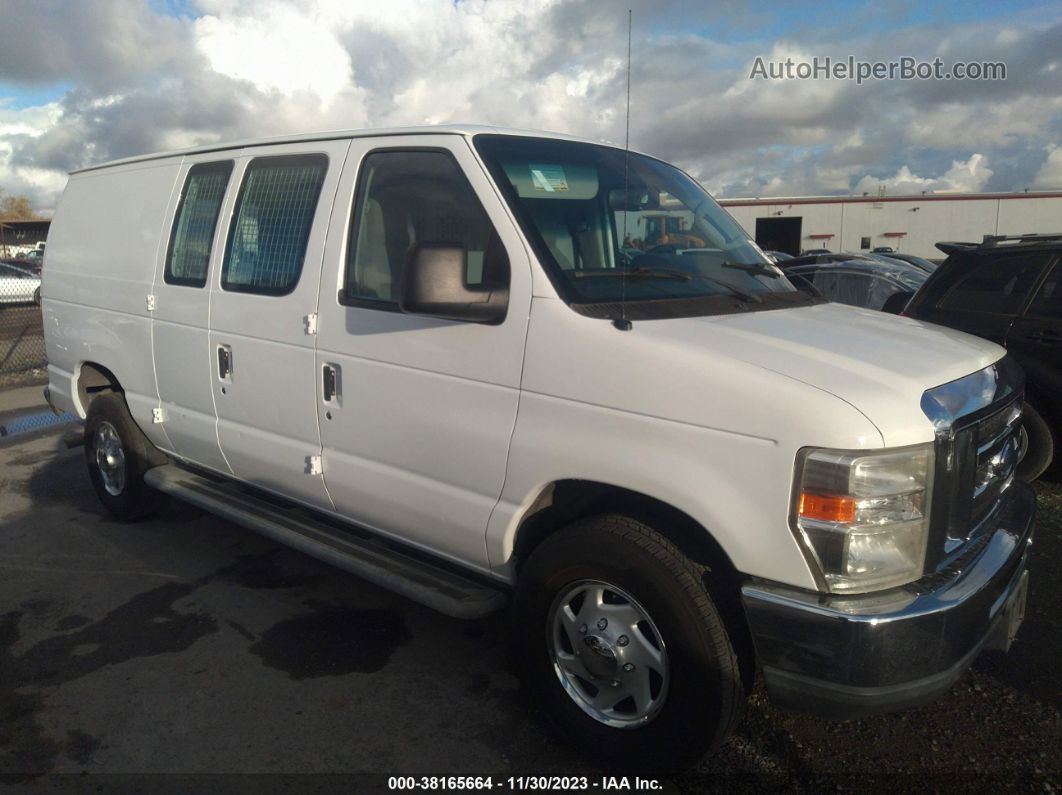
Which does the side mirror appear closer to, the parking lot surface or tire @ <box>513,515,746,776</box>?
tire @ <box>513,515,746,776</box>

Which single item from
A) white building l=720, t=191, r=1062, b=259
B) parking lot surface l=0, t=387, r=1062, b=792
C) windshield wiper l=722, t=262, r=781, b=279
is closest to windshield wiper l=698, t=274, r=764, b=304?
windshield wiper l=722, t=262, r=781, b=279

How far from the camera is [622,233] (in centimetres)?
340

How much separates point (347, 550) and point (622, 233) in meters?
1.85

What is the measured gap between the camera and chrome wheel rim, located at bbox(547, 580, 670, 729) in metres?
2.80

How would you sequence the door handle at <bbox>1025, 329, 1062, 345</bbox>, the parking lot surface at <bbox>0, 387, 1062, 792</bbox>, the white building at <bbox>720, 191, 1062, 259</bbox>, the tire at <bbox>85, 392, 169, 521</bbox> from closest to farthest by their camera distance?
the parking lot surface at <bbox>0, 387, 1062, 792</bbox>, the tire at <bbox>85, 392, 169, 521</bbox>, the door handle at <bbox>1025, 329, 1062, 345</bbox>, the white building at <bbox>720, 191, 1062, 259</bbox>

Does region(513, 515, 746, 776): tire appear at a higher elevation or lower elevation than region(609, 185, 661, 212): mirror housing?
lower

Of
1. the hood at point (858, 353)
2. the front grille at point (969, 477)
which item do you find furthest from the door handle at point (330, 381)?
the front grille at point (969, 477)

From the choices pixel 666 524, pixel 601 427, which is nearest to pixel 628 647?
pixel 666 524

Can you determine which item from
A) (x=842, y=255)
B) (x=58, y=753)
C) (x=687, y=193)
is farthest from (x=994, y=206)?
→ (x=58, y=753)

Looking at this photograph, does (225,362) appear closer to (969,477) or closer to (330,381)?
(330,381)

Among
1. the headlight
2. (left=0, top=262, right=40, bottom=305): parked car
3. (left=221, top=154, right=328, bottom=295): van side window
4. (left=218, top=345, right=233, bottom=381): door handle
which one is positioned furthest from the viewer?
(left=0, top=262, right=40, bottom=305): parked car

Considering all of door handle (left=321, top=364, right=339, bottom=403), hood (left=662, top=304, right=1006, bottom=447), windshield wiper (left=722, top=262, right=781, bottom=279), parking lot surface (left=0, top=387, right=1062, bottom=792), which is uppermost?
windshield wiper (left=722, top=262, right=781, bottom=279)

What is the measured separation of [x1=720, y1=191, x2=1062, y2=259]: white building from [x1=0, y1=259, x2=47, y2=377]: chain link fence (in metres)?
29.6

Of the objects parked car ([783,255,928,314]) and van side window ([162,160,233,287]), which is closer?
van side window ([162,160,233,287])
